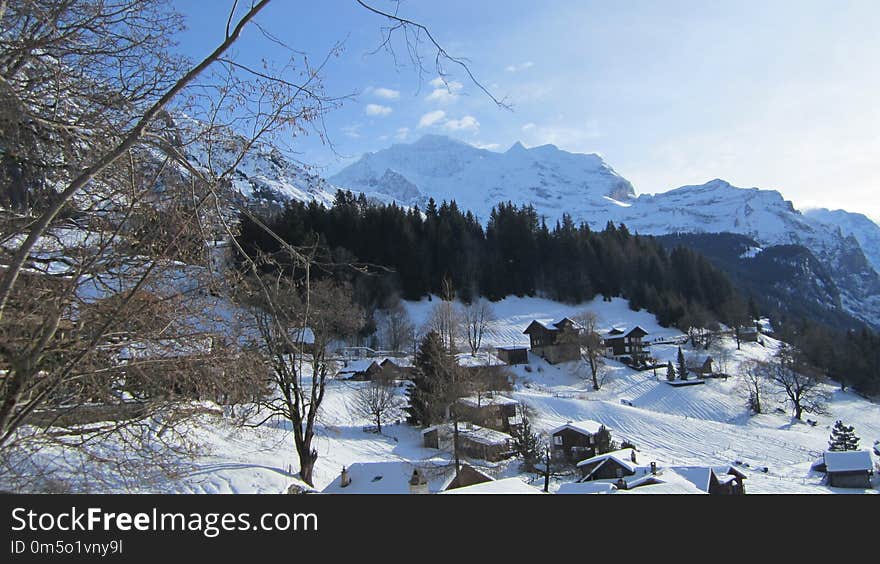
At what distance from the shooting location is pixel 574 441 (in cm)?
3212

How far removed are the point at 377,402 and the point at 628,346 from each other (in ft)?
121

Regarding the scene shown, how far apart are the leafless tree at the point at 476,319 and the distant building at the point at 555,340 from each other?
5145mm

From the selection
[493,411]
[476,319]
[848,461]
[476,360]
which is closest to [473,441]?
[493,411]

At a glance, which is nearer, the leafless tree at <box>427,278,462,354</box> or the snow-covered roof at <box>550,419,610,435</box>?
the snow-covered roof at <box>550,419,610,435</box>

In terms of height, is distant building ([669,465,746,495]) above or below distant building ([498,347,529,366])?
below

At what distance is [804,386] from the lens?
48.0 meters

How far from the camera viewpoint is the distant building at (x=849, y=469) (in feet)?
102

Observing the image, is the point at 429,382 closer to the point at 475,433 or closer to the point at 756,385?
the point at 475,433

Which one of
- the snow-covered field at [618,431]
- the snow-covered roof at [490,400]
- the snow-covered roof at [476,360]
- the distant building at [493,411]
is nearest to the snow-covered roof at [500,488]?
the snow-covered field at [618,431]

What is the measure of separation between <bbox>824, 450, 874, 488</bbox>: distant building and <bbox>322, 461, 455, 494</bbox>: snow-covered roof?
934 inches

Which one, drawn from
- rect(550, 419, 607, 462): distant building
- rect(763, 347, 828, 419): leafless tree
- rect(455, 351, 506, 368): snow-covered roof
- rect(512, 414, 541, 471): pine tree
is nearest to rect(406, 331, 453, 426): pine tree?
rect(455, 351, 506, 368): snow-covered roof

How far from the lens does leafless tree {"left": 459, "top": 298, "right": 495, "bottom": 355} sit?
190 ft

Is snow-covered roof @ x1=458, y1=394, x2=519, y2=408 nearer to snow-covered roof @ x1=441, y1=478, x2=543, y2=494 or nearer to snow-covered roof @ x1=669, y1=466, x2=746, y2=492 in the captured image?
snow-covered roof @ x1=669, y1=466, x2=746, y2=492

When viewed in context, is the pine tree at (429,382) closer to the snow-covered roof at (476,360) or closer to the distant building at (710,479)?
the snow-covered roof at (476,360)
